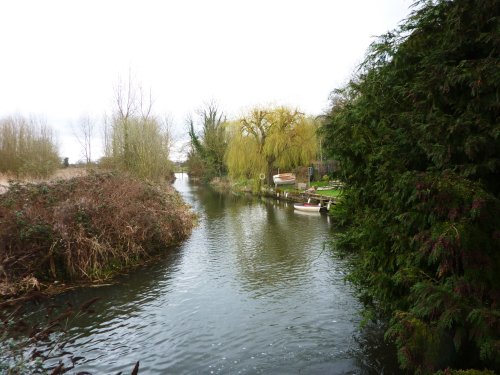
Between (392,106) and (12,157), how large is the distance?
30.2 meters

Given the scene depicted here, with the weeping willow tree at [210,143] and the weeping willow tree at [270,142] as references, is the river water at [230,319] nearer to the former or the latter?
the weeping willow tree at [270,142]

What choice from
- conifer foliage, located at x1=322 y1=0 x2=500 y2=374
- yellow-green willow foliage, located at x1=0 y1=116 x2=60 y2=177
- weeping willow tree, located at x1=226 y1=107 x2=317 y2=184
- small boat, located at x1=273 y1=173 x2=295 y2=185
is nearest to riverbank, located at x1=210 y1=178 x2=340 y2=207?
small boat, located at x1=273 y1=173 x2=295 y2=185

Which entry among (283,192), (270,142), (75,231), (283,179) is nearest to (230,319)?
(75,231)

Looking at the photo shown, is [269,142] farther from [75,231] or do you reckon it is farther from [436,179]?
[436,179]

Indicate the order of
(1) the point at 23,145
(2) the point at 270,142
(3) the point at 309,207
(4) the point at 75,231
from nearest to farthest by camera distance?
(4) the point at 75,231 < (3) the point at 309,207 < (1) the point at 23,145 < (2) the point at 270,142

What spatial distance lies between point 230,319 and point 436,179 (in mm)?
5483

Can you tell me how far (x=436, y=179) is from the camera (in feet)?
11.7

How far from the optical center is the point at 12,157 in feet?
90.4

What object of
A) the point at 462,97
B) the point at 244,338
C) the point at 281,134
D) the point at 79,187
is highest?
the point at 281,134

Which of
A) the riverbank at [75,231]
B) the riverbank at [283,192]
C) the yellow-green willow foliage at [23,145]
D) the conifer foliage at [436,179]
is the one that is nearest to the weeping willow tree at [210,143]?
the riverbank at [283,192]

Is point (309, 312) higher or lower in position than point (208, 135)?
lower

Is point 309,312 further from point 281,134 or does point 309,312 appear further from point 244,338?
point 281,134

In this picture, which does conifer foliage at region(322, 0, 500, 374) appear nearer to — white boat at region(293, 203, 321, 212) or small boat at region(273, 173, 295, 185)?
white boat at region(293, 203, 321, 212)

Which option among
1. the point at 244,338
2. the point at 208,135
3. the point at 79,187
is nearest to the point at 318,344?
the point at 244,338
